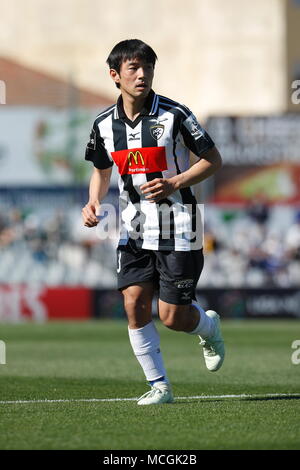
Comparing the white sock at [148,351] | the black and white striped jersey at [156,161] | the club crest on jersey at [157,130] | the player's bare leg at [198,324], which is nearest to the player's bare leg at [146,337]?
the white sock at [148,351]

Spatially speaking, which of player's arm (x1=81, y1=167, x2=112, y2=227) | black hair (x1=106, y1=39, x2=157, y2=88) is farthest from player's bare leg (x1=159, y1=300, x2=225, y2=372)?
black hair (x1=106, y1=39, x2=157, y2=88)

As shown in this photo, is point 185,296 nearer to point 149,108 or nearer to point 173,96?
point 149,108

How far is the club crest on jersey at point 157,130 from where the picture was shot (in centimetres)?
666

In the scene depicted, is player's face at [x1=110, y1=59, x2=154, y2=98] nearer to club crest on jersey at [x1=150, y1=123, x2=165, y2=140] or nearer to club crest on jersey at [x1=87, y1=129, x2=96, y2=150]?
club crest on jersey at [x1=150, y1=123, x2=165, y2=140]

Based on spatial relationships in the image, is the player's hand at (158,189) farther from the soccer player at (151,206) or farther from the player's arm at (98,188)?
the player's arm at (98,188)

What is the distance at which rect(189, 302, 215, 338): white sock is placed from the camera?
6.94 m

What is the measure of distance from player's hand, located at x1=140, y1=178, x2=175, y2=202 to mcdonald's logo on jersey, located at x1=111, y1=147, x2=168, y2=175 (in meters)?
0.33

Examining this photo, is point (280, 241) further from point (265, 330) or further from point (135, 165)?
point (135, 165)

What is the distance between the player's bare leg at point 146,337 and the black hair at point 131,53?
1.49m

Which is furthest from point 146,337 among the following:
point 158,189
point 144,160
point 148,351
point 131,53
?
point 131,53

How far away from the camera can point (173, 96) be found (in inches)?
1373

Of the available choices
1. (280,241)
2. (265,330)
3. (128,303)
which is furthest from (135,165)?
(280,241)

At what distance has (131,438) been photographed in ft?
17.0

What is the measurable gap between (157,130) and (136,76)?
0.39 m
